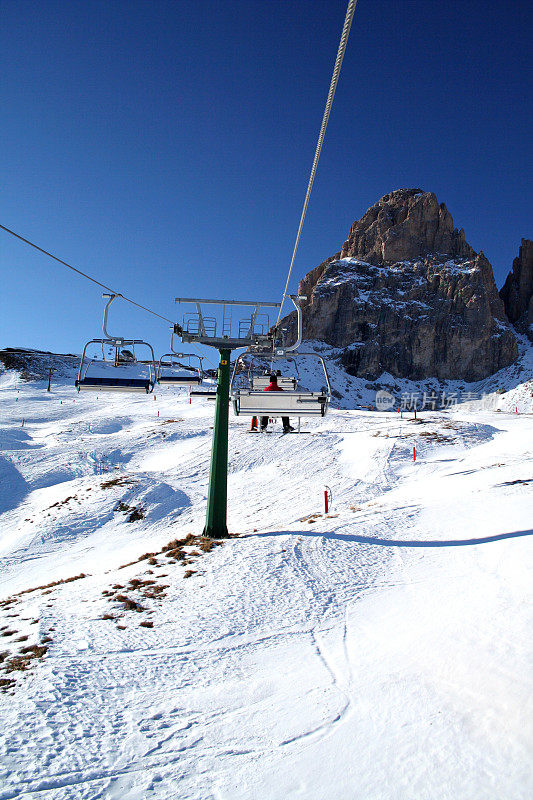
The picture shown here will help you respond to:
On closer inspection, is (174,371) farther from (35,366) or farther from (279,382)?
(35,366)

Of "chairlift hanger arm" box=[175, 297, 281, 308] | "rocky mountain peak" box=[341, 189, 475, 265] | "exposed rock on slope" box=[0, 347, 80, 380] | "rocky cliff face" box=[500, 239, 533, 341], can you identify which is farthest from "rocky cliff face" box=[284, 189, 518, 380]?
"chairlift hanger arm" box=[175, 297, 281, 308]

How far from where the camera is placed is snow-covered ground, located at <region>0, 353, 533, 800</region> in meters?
3.44

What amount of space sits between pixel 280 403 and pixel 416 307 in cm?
15559

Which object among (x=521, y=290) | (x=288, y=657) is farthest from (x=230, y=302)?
(x=521, y=290)

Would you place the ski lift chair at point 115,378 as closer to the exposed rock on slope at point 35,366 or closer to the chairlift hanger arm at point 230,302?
the chairlift hanger arm at point 230,302

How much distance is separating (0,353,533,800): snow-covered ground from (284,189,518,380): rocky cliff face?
127 m

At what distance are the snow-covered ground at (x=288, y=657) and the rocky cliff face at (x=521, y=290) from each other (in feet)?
605

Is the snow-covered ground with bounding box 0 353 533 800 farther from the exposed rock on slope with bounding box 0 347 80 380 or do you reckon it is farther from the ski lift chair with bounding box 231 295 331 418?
the exposed rock on slope with bounding box 0 347 80 380

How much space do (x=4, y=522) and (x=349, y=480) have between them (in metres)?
16.5

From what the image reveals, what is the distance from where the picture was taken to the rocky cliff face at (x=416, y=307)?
143 m

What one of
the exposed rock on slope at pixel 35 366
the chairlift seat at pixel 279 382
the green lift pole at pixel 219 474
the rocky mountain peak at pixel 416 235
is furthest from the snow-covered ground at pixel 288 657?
the rocky mountain peak at pixel 416 235

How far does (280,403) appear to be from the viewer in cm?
916

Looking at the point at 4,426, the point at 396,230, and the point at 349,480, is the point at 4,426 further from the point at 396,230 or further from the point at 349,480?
the point at 396,230

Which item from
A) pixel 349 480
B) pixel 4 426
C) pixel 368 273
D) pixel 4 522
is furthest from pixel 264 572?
pixel 368 273
